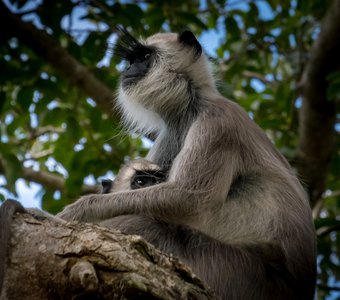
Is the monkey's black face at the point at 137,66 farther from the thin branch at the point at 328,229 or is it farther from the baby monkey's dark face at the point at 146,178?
the thin branch at the point at 328,229

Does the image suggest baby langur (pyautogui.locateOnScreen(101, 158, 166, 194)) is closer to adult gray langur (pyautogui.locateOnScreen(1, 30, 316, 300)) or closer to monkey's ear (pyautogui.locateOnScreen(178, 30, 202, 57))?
adult gray langur (pyautogui.locateOnScreen(1, 30, 316, 300))

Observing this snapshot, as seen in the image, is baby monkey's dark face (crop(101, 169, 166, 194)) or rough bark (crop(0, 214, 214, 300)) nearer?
rough bark (crop(0, 214, 214, 300))

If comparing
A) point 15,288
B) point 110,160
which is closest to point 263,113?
point 110,160

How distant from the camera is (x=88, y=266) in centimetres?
283

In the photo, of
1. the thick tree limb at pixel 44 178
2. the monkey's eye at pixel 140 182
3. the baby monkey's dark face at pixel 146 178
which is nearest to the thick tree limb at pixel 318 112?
the baby monkey's dark face at pixel 146 178

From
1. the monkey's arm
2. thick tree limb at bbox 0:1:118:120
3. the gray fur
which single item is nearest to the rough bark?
the gray fur

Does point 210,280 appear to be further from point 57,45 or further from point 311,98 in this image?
point 57,45

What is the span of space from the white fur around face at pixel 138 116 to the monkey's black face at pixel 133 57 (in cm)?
12

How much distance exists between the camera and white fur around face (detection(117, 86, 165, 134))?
549 cm

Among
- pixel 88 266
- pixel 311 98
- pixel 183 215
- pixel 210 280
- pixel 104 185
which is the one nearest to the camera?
pixel 88 266

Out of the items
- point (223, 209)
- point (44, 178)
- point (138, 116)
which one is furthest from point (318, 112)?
point (44, 178)

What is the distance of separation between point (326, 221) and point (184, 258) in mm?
1438

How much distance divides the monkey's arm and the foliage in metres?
1.66

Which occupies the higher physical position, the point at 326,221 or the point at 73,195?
the point at 326,221
